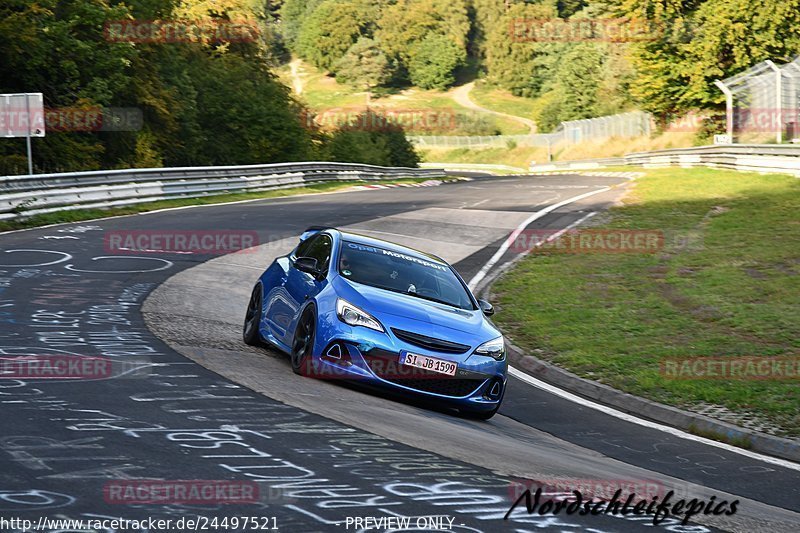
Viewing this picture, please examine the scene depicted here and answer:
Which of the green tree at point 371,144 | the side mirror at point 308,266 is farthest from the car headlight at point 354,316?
the green tree at point 371,144

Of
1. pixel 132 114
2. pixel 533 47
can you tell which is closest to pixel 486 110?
pixel 533 47

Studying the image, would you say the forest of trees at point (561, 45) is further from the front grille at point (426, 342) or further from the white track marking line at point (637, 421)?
the front grille at point (426, 342)

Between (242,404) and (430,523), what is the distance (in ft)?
9.96

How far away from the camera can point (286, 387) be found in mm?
9133

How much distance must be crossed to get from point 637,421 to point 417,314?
273cm

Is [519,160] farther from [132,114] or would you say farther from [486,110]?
[132,114]

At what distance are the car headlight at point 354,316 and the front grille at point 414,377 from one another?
0.27 metres

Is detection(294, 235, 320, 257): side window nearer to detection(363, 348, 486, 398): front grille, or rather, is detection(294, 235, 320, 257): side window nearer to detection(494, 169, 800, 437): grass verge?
detection(363, 348, 486, 398): front grille

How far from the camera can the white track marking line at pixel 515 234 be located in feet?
65.7

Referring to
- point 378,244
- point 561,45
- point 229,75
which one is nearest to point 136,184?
point 378,244

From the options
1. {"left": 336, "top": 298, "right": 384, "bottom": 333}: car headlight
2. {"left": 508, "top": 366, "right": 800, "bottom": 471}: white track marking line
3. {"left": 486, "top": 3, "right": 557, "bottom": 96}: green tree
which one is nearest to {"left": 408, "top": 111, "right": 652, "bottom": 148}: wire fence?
{"left": 486, "top": 3, "right": 557, "bottom": 96}: green tree

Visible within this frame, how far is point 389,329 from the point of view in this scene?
954 cm

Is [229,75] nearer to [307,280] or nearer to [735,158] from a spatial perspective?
[735,158]

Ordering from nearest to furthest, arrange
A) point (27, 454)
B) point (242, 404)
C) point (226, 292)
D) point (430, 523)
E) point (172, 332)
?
1. point (430, 523)
2. point (27, 454)
3. point (242, 404)
4. point (172, 332)
5. point (226, 292)
